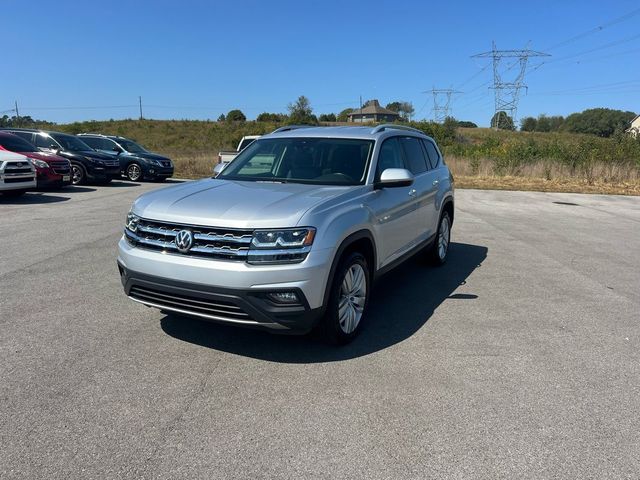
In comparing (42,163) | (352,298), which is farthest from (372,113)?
(352,298)

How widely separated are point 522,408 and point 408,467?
1.10 m

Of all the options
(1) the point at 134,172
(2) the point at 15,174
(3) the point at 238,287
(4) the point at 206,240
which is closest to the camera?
(3) the point at 238,287

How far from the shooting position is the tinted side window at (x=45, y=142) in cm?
1642

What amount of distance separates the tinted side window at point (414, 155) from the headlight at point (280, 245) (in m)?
2.77

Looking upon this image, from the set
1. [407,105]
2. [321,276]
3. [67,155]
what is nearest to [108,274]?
[321,276]

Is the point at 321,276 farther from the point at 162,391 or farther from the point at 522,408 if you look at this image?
the point at 522,408

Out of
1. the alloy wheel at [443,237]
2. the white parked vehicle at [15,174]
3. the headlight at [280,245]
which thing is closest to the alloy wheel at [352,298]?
the headlight at [280,245]

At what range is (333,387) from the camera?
11.7 ft

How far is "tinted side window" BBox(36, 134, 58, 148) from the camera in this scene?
16.4m

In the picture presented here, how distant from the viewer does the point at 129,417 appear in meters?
3.12

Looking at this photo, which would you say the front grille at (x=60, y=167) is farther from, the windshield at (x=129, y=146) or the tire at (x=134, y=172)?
the windshield at (x=129, y=146)

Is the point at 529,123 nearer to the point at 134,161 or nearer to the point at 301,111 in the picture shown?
the point at 301,111

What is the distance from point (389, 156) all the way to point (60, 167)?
40.5ft

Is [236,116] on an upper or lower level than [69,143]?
upper
